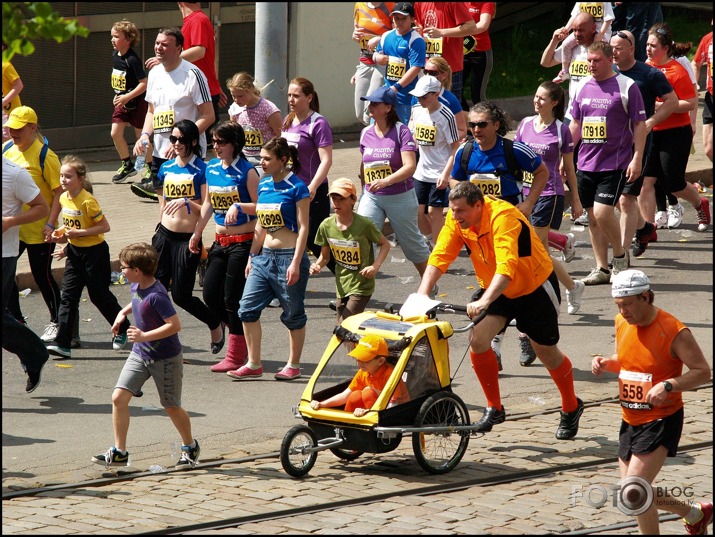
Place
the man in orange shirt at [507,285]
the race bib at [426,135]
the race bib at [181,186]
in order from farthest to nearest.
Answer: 1. the race bib at [426,135]
2. the race bib at [181,186]
3. the man in orange shirt at [507,285]

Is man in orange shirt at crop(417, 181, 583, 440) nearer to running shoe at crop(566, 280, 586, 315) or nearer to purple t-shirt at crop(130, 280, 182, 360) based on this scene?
purple t-shirt at crop(130, 280, 182, 360)

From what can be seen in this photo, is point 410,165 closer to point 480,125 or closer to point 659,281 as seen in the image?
point 480,125

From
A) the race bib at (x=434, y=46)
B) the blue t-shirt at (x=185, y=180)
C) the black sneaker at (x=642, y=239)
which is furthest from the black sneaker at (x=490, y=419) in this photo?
the race bib at (x=434, y=46)

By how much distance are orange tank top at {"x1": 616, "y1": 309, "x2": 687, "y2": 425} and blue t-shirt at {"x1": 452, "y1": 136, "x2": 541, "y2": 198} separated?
3653 millimetres

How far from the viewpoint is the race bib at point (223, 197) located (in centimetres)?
1053

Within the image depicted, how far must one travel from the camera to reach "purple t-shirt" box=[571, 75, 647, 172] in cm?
1216

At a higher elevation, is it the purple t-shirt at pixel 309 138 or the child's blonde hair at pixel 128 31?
the child's blonde hair at pixel 128 31

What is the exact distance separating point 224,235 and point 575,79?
505 cm

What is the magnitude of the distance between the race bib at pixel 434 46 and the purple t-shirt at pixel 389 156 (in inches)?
152

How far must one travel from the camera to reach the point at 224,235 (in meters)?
10.6

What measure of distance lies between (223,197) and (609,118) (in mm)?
3759

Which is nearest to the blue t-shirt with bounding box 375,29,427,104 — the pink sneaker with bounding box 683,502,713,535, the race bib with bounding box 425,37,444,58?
the race bib with bounding box 425,37,444,58

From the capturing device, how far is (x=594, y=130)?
12.3 meters

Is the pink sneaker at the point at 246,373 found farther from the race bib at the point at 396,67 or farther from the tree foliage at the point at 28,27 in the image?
the race bib at the point at 396,67
